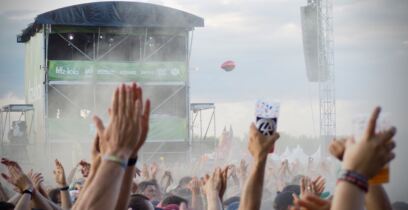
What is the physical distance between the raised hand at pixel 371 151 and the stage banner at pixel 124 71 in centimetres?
1471

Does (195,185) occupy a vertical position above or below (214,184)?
below

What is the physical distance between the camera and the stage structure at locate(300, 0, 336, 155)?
11844 mm

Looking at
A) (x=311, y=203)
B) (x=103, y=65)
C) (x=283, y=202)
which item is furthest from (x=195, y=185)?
(x=103, y=65)

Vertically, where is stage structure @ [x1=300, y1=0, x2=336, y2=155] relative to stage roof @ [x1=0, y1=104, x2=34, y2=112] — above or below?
above

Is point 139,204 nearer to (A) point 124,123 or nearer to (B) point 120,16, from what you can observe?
(A) point 124,123

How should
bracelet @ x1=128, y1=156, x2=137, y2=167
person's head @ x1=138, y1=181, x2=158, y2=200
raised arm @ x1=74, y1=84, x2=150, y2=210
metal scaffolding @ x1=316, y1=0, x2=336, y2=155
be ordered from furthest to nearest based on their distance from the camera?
metal scaffolding @ x1=316, y1=0, x2=336, y2=155
person's head @ x1=138, y1=181, x2=158, y2=200
bracelet @ x1=128, y1=156, x2=137, y2=167
raised arm @ x1=74, y1=84, x2=150, y2=210

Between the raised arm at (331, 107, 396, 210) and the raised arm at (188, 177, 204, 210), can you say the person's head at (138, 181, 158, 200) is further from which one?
the raised arm at (331, 107, 396, 210)

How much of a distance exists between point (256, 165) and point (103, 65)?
14.1 metres

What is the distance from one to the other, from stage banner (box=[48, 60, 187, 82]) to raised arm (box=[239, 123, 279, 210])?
44.5 ft

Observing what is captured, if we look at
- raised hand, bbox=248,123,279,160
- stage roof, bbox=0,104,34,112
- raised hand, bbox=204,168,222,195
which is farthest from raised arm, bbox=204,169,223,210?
stage roof, bbox=0,104,34,112

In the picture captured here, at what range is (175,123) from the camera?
56.1 feet

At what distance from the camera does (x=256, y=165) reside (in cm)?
316

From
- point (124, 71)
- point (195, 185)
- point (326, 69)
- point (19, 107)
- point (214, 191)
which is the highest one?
point (124, 71)

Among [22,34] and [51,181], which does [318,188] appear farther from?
[22,34]
